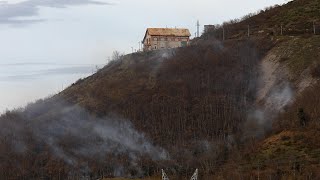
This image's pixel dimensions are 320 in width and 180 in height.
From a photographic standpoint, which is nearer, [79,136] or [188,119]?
[79,136]

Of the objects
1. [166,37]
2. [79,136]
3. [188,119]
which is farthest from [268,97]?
[166,37]

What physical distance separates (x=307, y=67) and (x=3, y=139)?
31867mm

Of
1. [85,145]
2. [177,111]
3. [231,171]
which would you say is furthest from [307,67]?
[85,145]

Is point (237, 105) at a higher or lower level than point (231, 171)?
higher

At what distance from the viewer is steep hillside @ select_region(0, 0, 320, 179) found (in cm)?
4609

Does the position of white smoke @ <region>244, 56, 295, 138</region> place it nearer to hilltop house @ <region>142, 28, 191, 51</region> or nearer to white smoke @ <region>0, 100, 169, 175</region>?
white smoke @ <region>0, 100, 169, 175</region>

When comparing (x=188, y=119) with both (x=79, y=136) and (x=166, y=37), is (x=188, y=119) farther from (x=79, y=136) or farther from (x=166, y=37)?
(x=166, y=37)

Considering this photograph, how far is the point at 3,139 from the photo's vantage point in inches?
2156

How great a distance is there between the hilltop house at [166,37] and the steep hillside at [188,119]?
32.8 feet

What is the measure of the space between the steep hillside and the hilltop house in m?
10.00

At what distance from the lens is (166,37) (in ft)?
262

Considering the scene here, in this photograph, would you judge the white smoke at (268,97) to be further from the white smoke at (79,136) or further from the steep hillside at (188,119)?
the white smoke at (79,136)

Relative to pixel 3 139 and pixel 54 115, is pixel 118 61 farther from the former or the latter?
pixel 3 139

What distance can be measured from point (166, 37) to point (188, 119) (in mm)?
26174
